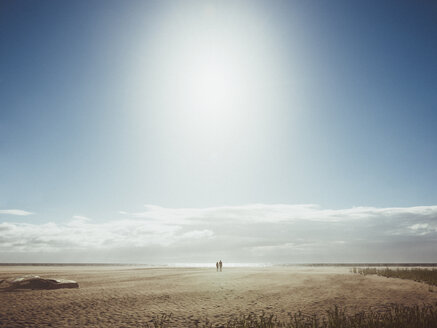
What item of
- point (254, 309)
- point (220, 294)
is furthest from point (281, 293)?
point (254, 309)

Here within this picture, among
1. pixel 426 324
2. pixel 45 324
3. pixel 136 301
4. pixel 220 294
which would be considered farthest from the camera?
pixel 220 294

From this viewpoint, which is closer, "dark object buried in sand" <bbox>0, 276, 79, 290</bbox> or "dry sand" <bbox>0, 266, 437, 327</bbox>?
"dry sand" <bbox>0, 266, 437, 327</bbox>

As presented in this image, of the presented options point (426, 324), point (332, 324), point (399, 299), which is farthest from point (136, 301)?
point (399, 299)

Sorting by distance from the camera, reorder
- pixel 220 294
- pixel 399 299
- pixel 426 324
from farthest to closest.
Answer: pixel 220 294
pixel 399 299
pixel 426 324

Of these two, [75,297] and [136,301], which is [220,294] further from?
[75,297]

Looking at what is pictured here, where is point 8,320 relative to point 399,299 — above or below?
above

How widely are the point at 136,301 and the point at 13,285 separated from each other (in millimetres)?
13496

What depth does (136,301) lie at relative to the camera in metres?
20.0

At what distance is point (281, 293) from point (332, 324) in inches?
453

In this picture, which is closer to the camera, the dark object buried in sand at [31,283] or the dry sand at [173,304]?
the dry sand at [173,304]

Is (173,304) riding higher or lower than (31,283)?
lower

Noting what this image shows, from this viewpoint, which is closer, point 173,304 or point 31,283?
point 173,304

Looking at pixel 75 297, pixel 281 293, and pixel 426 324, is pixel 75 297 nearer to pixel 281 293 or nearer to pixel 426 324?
pixel 281 293

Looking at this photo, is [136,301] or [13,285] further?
[13,285]
